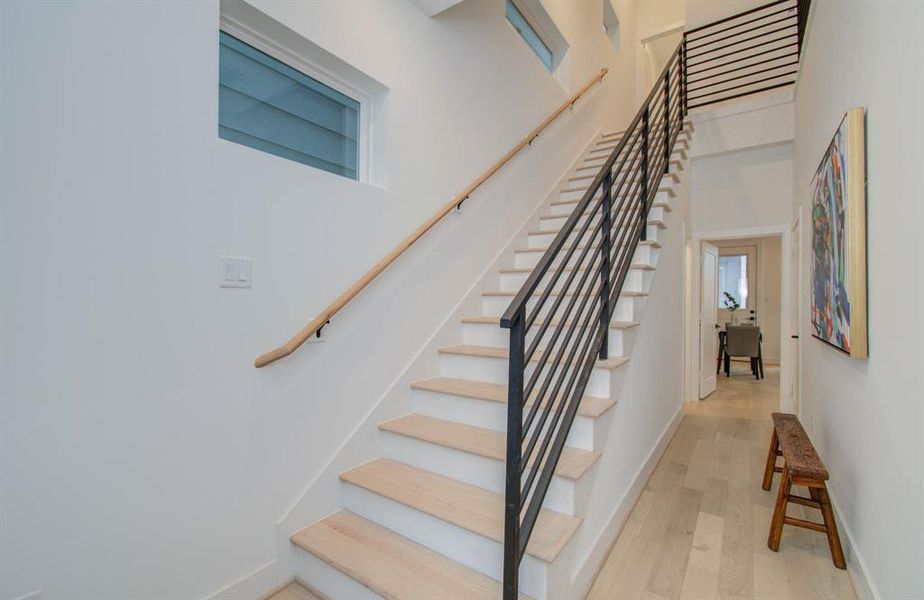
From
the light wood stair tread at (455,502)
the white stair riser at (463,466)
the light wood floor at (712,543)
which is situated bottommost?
the light wood floor at (712,543)

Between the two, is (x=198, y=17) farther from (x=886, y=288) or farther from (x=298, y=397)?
(x=886, y=288)

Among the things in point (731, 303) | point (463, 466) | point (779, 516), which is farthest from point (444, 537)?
point (731, 303)

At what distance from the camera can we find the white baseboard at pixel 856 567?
5.22 ft

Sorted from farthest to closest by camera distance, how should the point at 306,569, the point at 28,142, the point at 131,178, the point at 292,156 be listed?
the point at 292,156
the point at 306,569
the point at 131,178
the point at 28,142

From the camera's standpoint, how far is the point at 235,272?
1.66m

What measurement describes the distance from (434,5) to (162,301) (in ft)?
7.13

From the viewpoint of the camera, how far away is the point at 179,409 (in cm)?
150

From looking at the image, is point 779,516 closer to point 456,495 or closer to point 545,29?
point 456,495

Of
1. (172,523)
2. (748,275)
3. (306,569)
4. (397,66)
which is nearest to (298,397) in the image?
(172,523)

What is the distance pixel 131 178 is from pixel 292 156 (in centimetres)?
71

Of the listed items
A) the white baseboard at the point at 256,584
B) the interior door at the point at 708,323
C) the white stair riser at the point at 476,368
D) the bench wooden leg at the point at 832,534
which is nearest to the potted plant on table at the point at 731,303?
the interior door at the point at 708,323

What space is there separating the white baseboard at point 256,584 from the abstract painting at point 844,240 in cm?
251

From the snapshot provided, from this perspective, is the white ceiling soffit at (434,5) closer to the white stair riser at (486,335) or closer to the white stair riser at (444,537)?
the white stair riser at (486,335)

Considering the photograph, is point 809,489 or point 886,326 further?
point 809,489
